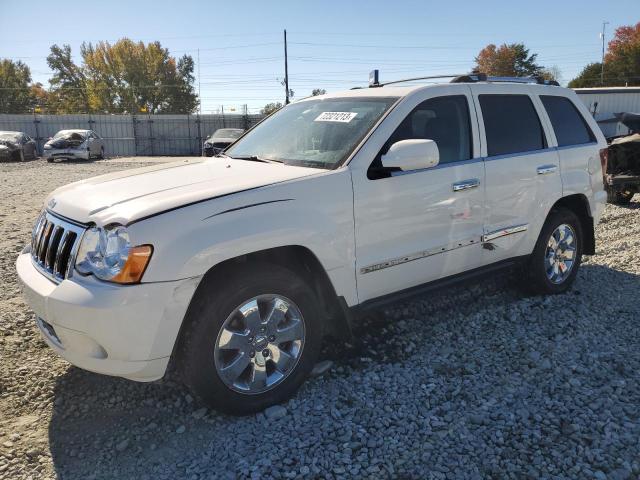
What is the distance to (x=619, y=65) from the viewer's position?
6731cm

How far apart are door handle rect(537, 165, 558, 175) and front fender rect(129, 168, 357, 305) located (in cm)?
203

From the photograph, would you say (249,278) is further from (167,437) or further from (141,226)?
(167,437)

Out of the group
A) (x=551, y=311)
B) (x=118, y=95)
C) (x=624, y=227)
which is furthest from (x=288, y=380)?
(x=118, y=95)

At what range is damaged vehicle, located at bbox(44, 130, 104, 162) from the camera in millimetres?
23781

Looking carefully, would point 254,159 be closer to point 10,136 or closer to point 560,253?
point 560,253

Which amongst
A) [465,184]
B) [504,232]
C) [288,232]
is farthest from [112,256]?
[504,232]

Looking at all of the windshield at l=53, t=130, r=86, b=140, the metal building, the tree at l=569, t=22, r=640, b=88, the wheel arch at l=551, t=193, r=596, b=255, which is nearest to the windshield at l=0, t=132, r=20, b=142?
the windshield at l=53, t=130, r=86, b=140

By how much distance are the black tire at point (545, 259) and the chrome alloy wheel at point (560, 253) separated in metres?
0.03

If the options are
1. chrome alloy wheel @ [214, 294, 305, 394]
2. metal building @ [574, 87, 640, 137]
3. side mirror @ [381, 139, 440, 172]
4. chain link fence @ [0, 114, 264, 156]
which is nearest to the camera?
chrome alloy wheel @ [214, 294, 305, 394]

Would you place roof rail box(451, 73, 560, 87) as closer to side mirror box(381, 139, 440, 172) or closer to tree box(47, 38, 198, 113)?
side mirror box(381, 139, 440, 172)

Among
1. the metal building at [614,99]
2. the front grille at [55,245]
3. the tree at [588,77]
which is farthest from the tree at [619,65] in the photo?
A: the front grille at [55,245]

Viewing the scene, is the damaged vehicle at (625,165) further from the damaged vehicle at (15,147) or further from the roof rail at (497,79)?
Answer: the damaged vehicle at (15,147)

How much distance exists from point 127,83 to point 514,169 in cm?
7645

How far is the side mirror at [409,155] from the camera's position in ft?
11.1
